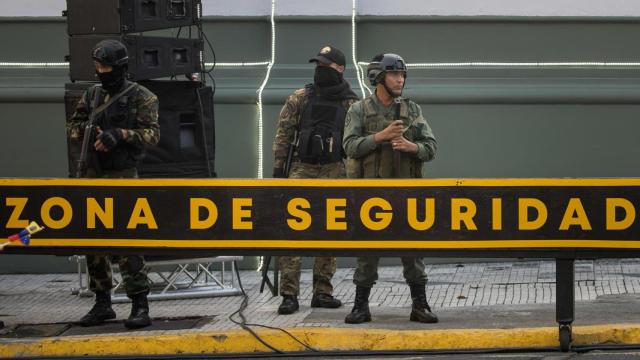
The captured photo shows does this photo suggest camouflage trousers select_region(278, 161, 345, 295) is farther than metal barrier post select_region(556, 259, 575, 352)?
Yes

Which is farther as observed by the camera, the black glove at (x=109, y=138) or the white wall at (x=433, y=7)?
the white wall at (x=433, y=7)

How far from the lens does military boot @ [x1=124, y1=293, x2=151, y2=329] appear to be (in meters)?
8.80

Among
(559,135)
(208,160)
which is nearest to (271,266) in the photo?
(208,160)

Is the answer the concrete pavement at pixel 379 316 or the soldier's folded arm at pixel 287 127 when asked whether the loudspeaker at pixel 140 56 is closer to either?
the soldier's folded arm at pixel 287 127

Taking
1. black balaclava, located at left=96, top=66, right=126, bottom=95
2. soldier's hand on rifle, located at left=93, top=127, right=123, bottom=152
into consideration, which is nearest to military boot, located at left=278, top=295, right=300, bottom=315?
soldier's hand on rifle, located at left=93, top=127, right=123, bottom=152

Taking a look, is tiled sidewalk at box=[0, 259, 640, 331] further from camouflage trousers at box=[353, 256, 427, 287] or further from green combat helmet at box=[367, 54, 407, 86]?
green combat helmet at box=[367, 54, 407, 86]

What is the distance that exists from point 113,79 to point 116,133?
402mm

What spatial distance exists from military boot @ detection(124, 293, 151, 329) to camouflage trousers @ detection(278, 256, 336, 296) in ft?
3.73

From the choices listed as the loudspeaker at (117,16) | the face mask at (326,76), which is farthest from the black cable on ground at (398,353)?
the loudspeaker at (117,16)

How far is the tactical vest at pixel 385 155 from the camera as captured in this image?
29.6ft

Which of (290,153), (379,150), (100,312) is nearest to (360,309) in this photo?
(379,150)

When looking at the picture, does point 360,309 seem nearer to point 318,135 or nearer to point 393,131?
point 393,131

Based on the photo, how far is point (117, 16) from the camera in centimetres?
983

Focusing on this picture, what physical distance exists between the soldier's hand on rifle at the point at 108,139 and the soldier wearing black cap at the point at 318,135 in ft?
4.72
